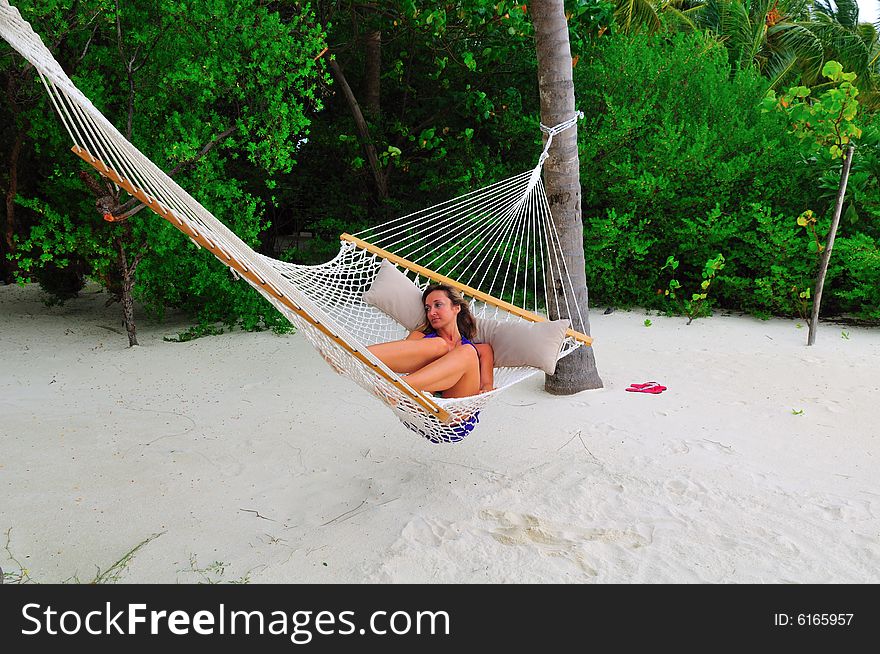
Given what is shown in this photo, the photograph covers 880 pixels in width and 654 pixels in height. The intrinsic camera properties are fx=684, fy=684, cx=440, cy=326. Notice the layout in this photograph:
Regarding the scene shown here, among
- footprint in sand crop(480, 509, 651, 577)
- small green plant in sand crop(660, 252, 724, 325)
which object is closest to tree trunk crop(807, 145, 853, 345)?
small green plant in sand crop(660, 252, 724, 325)

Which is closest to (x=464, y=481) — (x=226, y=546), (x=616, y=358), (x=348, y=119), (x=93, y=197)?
(x=226, y=546)

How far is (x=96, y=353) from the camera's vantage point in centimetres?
355

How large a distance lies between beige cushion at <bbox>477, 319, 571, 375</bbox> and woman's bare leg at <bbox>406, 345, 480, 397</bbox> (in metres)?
0.13

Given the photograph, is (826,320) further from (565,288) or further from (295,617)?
(295,617)

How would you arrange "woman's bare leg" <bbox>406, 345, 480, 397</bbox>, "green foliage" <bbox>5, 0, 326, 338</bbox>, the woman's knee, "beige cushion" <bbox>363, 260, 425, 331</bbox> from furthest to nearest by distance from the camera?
"green foliage" <bbox>5, 0, 326, 338</bbox> < "beige cushion" <bbox>363, 260, 425, 331</bbox> < the woman's knee < "woman's bare leg" <bbox>406, 345, 480, 397</bbox>

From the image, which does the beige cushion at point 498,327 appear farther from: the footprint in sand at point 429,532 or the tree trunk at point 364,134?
the tree trunk at point 364,134

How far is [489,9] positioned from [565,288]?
1.77m

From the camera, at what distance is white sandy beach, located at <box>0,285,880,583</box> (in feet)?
5.30

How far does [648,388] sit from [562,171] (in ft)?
3.18

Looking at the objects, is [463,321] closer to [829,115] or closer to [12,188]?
[829,115]

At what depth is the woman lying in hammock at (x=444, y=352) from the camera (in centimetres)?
205

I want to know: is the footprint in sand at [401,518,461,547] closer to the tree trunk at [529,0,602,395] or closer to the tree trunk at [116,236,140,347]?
the tree trunk at [529,0,602,395]

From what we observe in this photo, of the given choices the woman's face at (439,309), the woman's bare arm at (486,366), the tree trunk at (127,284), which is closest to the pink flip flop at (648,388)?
the woman's bare arm at (486,366)

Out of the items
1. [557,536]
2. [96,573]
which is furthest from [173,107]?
[557,536]
